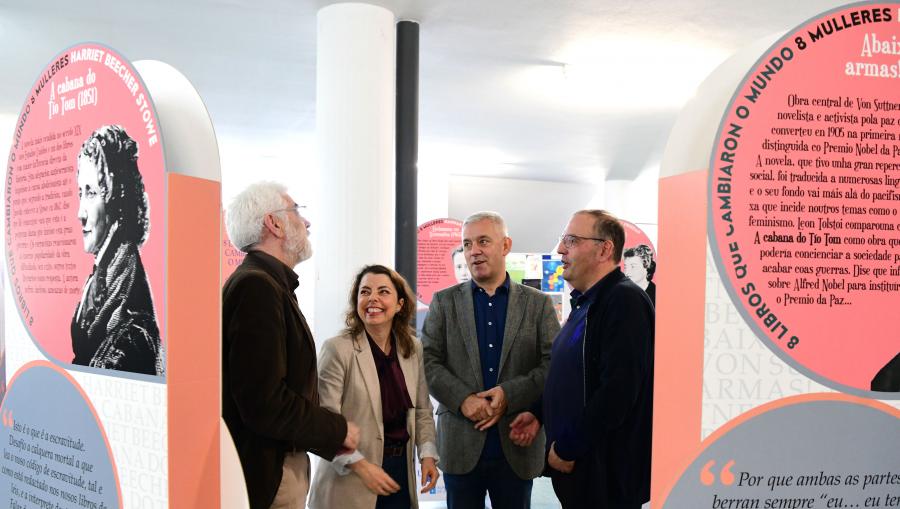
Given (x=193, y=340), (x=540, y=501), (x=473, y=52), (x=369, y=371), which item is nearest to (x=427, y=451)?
(x=369, y=371)

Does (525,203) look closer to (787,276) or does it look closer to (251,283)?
(251,283)

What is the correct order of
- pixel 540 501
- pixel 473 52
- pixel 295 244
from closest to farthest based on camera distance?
1. pixel 295 244
2. pixel 540 501
3. pixel 473 52

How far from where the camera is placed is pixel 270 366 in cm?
188

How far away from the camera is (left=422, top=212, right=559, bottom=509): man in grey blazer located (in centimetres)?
281

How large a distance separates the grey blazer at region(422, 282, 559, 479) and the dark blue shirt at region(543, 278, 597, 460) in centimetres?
27

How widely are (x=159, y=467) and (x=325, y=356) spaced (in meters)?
0.95

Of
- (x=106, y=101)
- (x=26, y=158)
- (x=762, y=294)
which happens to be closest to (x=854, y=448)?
(x=762, y=294)

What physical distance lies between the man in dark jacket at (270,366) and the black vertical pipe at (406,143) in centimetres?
254

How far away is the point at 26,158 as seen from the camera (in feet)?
6.03

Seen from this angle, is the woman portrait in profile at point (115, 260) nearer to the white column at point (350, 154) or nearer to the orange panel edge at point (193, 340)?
the orange panel edge at point (193, 340)

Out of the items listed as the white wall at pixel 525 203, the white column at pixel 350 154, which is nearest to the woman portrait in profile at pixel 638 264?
the white column at pixel 350 154

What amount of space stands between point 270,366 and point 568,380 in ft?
3.59

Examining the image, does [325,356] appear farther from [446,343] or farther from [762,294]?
[762,294]

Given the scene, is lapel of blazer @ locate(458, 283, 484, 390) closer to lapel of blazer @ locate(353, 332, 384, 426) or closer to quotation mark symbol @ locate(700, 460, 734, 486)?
lapel of blazer @ locate(353, 332, 384, 426)
